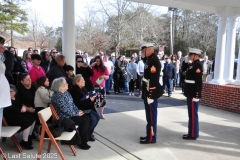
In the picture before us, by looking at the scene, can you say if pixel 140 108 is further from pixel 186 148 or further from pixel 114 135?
pixel 186 148

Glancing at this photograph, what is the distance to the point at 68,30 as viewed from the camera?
5.09 meters

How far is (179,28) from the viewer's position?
90.3ft

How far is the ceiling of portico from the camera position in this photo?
20.9 feet

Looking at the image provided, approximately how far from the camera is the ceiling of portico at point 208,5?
6375 millimetres

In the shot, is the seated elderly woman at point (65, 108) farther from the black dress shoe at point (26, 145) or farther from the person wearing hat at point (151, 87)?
the person wearing hat at point (151, 87)

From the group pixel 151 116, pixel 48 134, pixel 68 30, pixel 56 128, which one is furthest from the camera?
pixel 68 30

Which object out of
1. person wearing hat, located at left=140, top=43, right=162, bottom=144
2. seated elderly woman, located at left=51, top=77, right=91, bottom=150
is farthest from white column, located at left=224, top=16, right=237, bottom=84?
seated elderly woman, located at left=51, top=77, right=91, bottom=150

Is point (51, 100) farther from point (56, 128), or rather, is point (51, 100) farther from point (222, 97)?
point (222, 97)

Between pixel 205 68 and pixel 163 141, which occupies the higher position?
pixel 205 68

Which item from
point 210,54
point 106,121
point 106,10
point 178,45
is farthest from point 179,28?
point 106,121

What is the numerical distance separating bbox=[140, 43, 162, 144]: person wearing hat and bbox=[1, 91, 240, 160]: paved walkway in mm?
237

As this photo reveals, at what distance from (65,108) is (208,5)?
217 inches

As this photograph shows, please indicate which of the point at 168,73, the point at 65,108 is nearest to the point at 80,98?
the point at 65,108

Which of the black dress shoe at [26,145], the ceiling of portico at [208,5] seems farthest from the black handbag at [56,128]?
the ceiling of portico at [208,5]
